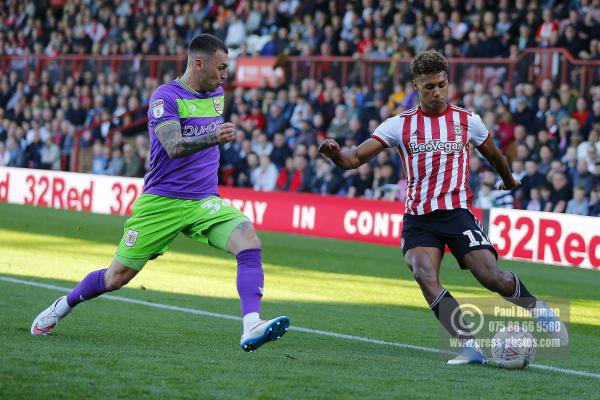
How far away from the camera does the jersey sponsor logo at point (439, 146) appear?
7781mm

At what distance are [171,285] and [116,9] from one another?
68.3ft

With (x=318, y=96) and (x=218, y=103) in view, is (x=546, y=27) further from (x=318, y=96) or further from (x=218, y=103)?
(x=218, y=103)

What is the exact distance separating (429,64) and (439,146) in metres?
0.59

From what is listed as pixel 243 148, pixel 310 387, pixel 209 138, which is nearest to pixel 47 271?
pixel 209 138

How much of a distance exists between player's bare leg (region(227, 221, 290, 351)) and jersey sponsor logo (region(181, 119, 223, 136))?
698 millimetres

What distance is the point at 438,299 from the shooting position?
7.59 m

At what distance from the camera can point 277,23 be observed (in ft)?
86.7

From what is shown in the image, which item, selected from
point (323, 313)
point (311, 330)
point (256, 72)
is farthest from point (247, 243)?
point (256, 72)

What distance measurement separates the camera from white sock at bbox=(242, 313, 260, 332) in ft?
23.1

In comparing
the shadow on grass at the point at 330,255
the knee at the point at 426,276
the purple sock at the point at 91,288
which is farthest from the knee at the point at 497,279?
the shadow on grass at the point at 330,255

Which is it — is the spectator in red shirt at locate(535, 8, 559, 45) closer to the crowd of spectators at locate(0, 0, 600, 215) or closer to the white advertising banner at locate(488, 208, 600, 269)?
the crowd of spectators at locate(0, 0, 600, 215)

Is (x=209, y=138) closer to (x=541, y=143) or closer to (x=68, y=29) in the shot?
(x=541, y=143)

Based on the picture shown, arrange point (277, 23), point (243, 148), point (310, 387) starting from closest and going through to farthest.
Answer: point (310, 387) < point (243, 148) < point (277, 23)

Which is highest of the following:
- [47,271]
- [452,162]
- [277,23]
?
[277,23]
